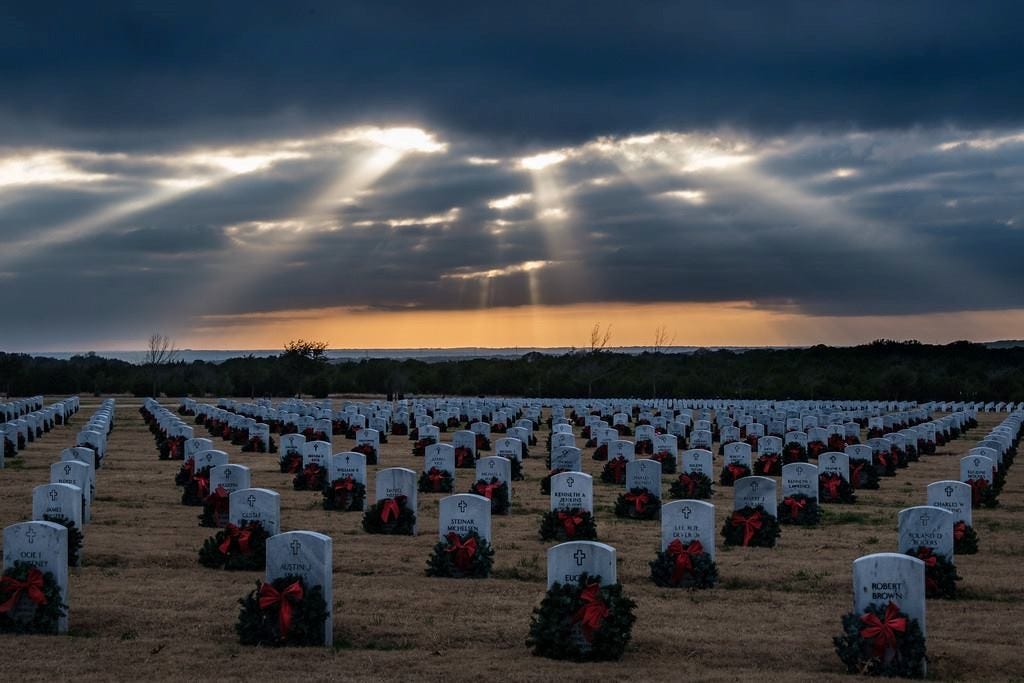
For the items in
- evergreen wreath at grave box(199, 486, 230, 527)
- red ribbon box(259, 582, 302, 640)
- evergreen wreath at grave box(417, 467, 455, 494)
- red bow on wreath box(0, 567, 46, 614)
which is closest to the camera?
red ribbon box(259, 582, 302, 640)

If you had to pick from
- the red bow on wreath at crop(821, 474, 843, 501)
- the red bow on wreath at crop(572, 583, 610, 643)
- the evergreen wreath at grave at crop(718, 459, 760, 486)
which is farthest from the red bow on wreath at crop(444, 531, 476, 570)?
the evergreen wreath at grave at crop(718, 459, 760, 486)

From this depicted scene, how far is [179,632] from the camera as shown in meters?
11.0

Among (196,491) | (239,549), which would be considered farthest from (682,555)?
(196,491)

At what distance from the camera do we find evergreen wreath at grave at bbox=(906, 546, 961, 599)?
41.9 ft

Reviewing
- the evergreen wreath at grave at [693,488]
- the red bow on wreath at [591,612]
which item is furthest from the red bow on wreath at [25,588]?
the evergreen wreath at grave at [693,488]

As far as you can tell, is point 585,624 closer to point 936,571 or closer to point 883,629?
point 883,629

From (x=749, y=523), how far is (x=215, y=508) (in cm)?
816

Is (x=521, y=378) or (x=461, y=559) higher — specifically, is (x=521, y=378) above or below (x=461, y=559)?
above

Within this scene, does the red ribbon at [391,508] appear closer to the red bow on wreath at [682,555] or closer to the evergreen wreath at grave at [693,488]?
the red bow on wreath at [682,555]

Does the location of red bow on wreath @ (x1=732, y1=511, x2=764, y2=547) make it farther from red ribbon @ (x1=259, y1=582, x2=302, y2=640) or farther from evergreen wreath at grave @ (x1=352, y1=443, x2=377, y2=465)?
evergreen wreath at grave @ (x1=352, y1=443, x2=377, y2=465)

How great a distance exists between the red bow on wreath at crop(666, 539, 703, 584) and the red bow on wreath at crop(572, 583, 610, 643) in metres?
3.34

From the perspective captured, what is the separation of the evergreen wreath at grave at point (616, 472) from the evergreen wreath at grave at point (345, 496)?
6.80 metres

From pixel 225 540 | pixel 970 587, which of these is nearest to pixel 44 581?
pixel 225 540

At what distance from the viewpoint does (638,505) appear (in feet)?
63.3
